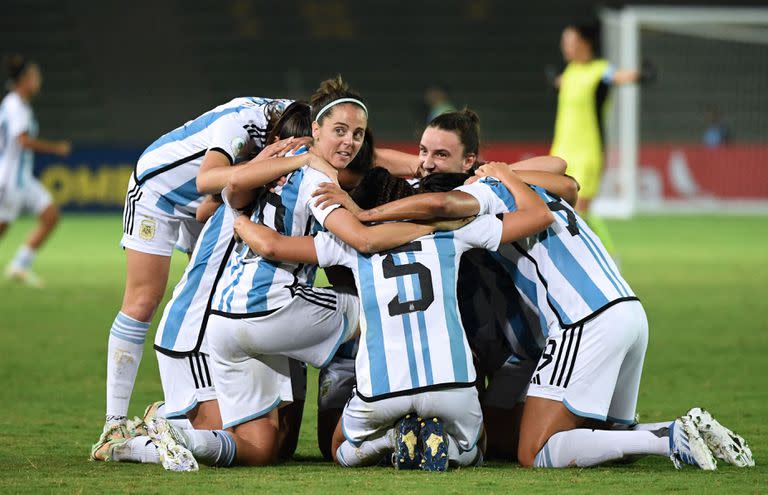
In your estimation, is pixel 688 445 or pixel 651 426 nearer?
pixel 688 445

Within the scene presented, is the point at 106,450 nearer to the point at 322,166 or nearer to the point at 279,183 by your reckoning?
the point at 279,183

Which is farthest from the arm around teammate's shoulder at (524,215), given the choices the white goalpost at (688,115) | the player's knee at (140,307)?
the white goalpost at (688,115)

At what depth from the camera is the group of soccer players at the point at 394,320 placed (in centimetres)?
439

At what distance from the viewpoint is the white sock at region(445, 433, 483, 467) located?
4.48 metres

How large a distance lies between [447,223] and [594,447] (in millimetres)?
988

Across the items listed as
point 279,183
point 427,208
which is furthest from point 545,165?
point 279,183

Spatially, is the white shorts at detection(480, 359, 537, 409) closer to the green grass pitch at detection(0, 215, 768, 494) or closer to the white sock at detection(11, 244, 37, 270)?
the green grass pitch at detection(0, 215, 768, 494)

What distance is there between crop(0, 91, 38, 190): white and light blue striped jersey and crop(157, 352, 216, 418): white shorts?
7.93 meters

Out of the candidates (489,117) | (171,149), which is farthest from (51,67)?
(171,149)

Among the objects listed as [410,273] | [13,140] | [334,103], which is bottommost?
[410,273]

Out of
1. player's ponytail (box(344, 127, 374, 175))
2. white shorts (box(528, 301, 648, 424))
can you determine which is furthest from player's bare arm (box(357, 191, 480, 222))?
white shorts (box(528, 301, 648, 424))

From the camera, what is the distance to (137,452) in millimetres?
4656

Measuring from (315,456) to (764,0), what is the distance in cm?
2477

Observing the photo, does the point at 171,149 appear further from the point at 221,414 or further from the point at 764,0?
the point at 764,0
